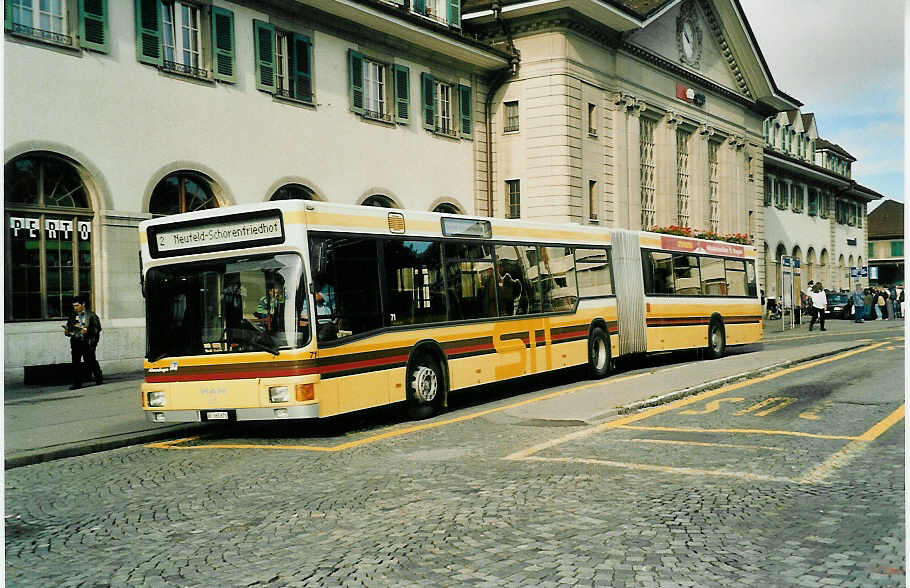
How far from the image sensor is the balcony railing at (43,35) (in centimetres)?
1855

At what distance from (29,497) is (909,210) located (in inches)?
289

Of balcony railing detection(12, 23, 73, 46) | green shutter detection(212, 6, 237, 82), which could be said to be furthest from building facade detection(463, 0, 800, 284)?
balcony railing detection(12, 23, 73, 46)

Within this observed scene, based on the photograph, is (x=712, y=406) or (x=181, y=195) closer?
(x=712, y=406)

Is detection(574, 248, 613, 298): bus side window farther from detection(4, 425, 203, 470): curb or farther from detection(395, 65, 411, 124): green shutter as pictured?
detection(395, 65, 411, 124): green shutter

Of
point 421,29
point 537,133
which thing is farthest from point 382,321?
point 537,133

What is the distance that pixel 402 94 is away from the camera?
96.3 feet

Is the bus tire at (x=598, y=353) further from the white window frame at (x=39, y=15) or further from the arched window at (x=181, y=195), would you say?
the white window frame at (x=39, y=15)

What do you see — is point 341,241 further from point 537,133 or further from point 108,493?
point 537,133

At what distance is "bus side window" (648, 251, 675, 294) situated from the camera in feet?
69.0

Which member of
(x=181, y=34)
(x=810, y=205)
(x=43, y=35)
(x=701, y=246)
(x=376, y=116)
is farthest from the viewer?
(x=810, y=205)

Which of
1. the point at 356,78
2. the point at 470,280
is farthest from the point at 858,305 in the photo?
the point at 470,280

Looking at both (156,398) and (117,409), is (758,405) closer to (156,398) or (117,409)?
(156,398)

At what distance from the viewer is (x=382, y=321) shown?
12422mm

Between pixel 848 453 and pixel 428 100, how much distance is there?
23.1m
